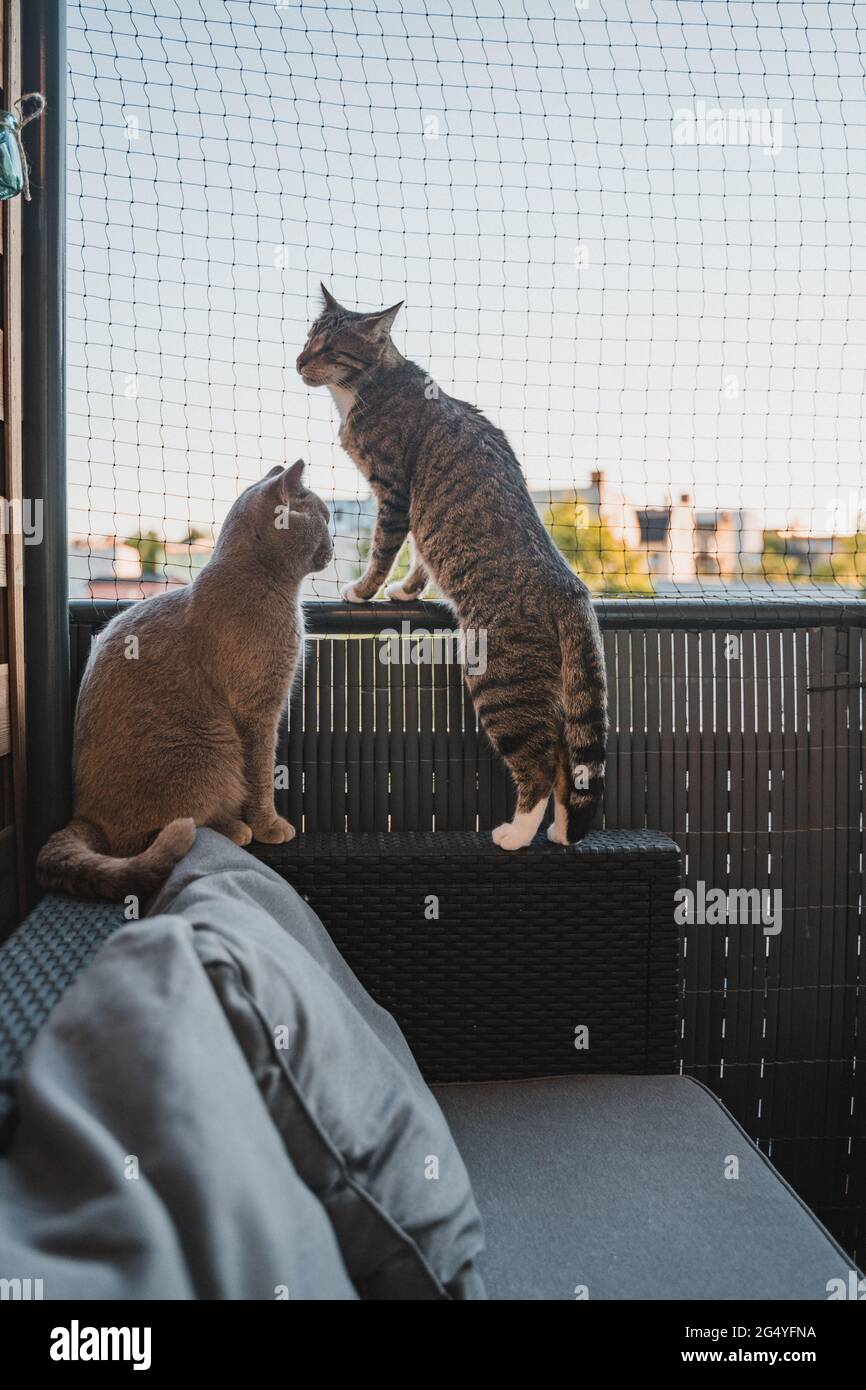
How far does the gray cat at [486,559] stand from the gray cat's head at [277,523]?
20 centimetres

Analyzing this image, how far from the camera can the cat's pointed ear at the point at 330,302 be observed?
2.17m

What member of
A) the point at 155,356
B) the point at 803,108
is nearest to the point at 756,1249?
the point at 155,356

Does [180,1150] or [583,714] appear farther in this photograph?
[583,714]

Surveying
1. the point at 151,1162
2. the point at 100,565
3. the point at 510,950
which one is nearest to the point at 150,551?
the point at 100,565

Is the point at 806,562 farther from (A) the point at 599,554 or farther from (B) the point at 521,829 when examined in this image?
(B) the point at 521,829

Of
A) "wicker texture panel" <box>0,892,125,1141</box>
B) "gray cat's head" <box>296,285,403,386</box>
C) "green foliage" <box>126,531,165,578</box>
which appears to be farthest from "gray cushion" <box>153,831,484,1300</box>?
"gray cat's head" <box>296,285,403,386</box>

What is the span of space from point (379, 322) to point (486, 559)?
0.67 metres

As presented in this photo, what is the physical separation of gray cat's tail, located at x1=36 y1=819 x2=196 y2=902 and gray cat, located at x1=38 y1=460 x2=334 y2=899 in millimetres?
11

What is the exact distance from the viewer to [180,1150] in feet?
2.02

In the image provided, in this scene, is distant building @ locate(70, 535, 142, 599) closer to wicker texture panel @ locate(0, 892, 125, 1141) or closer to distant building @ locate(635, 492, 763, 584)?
wicker texture panel @ locate(0, 892, 125, 1141)

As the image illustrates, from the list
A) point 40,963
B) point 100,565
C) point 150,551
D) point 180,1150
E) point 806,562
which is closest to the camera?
point 180,1150

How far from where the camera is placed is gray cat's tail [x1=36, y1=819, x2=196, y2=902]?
1.34 metres

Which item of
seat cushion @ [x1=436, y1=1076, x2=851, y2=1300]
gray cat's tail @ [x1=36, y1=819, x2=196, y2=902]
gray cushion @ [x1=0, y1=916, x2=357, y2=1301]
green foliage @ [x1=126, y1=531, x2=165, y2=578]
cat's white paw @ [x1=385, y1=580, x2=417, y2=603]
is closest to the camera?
gray cushion @ [x1=0, y1=916, x2=357, y2=1301]

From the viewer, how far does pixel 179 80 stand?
6.16 feet
